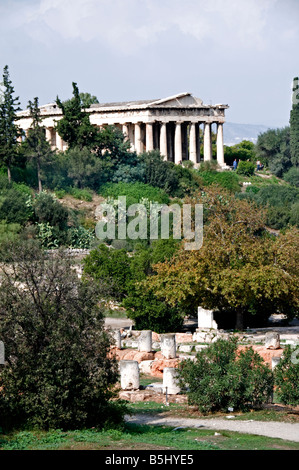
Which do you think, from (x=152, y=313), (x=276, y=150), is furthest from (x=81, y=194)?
(x=276, y=150)

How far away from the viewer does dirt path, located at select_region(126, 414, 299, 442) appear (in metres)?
21.8

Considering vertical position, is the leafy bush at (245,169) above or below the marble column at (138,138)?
below

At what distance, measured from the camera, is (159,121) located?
8712 centimetres

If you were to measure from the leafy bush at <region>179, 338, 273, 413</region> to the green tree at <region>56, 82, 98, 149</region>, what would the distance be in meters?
51.4

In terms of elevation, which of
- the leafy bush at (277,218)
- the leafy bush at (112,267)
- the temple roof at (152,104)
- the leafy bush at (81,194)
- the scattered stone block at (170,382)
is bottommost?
the scattered stone block at (170,382)

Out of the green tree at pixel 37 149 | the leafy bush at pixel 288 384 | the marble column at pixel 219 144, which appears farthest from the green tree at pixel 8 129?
the leafy bush at pixel 288 384

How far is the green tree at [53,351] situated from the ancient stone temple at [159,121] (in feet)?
207

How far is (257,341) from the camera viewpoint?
1390 inches

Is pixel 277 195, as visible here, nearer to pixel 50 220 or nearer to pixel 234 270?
pixel 50 220

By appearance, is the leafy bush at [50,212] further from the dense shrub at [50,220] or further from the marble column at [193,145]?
the marble column at [193,145]

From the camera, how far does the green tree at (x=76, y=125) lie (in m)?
74.9

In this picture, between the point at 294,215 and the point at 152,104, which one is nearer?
the point at 294,215

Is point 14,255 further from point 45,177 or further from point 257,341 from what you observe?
point 45,177

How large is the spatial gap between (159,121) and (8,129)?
935 inches
